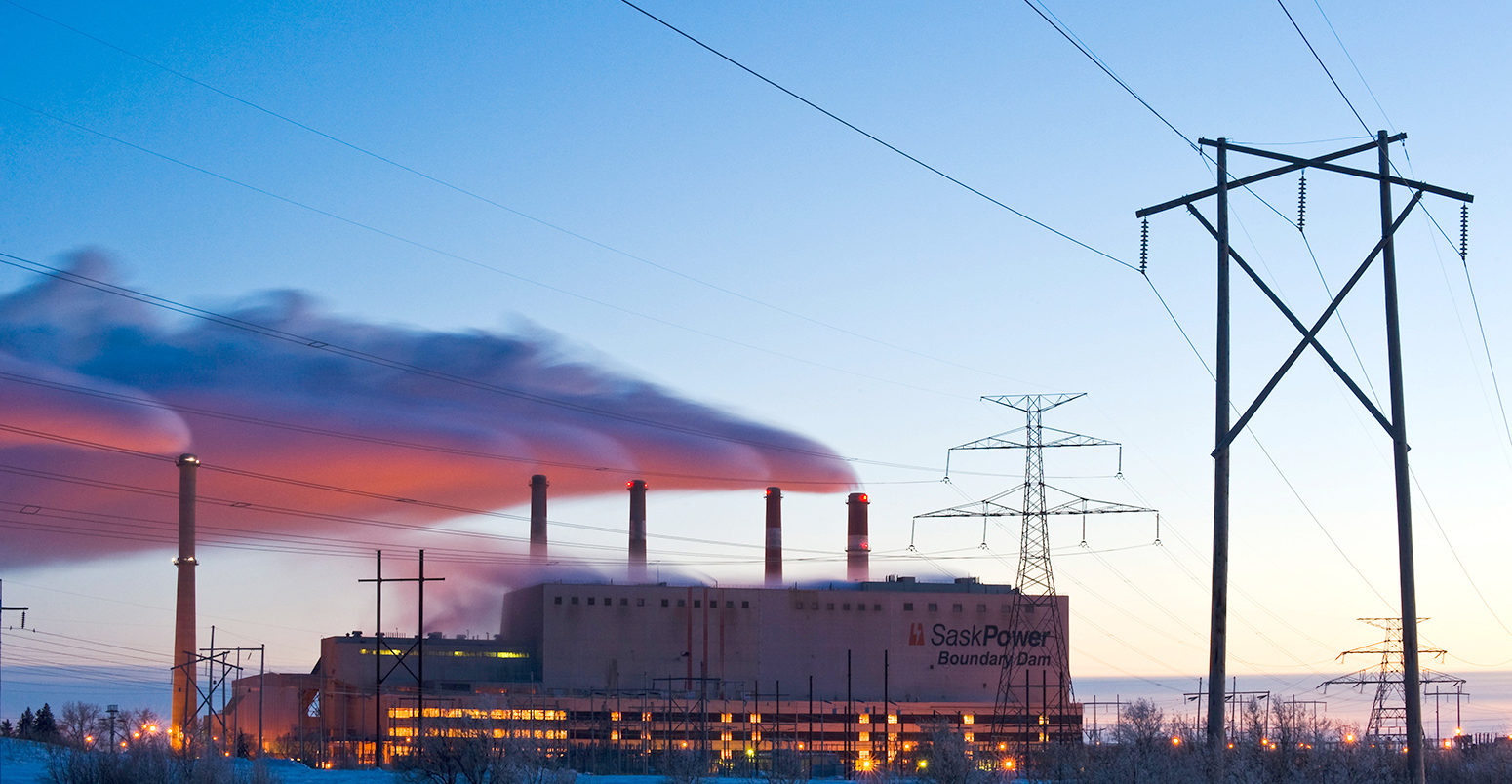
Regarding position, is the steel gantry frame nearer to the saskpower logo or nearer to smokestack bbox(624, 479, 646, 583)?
smokestack bbox(624, 479, 646, 583)

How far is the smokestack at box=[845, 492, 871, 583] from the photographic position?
118m

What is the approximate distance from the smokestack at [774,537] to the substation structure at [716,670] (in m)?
1.47

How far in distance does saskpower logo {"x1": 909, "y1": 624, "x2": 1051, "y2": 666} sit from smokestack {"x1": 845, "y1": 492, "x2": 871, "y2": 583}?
6.26 metres

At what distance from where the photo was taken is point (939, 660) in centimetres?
12500

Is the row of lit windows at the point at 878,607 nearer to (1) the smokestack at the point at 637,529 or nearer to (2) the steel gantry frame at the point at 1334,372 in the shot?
(1) the smokestack at the point at 637,529

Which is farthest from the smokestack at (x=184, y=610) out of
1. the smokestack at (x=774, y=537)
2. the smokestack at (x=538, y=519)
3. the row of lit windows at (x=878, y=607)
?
the row of lit windows at (x=878, y=607)

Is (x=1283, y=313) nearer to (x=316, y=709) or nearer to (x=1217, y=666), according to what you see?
(x=1217, y=666)

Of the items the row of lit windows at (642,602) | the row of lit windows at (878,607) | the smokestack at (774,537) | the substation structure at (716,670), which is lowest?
the substation structure at (716,670)

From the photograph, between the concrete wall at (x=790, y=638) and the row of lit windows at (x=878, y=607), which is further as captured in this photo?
the row of lit windows at (x=878, y=607)

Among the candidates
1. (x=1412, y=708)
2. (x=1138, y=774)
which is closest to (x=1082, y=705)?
(x=1138, y=774)

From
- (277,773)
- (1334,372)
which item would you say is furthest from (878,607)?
(1334,372)

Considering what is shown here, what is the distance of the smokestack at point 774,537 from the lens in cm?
11700

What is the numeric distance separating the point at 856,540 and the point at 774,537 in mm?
6822

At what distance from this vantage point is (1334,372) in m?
23.7
